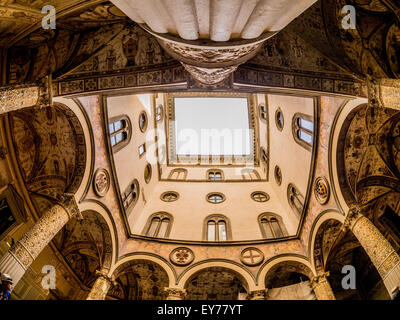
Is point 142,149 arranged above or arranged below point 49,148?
above

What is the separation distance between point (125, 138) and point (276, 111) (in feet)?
27.5

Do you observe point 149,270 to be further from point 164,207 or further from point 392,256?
point 392,256

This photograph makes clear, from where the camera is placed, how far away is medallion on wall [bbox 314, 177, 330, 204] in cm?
916

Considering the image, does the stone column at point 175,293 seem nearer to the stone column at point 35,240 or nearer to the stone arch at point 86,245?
the stone arch at point 86,245

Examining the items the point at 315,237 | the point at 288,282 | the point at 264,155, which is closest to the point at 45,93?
the point at 315,237

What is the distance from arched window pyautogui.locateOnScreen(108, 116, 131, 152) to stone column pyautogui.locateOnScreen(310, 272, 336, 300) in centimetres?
943

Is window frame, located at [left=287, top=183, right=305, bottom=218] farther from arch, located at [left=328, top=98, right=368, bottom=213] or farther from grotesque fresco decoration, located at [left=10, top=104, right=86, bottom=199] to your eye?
grotesque fresco decoration, located at [left=10, top=104, right=86, bottom=199]

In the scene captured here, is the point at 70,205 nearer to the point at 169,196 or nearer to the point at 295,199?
the point at 169,196

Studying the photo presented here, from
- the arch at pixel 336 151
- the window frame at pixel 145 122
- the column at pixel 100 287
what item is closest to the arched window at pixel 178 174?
the window frame at pixel 145 122

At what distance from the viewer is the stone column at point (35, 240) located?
221 inches

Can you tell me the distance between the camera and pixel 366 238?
683cm

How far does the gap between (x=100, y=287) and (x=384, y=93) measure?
35.1 feet

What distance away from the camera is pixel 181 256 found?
10.7 m

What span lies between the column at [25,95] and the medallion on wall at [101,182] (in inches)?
138
